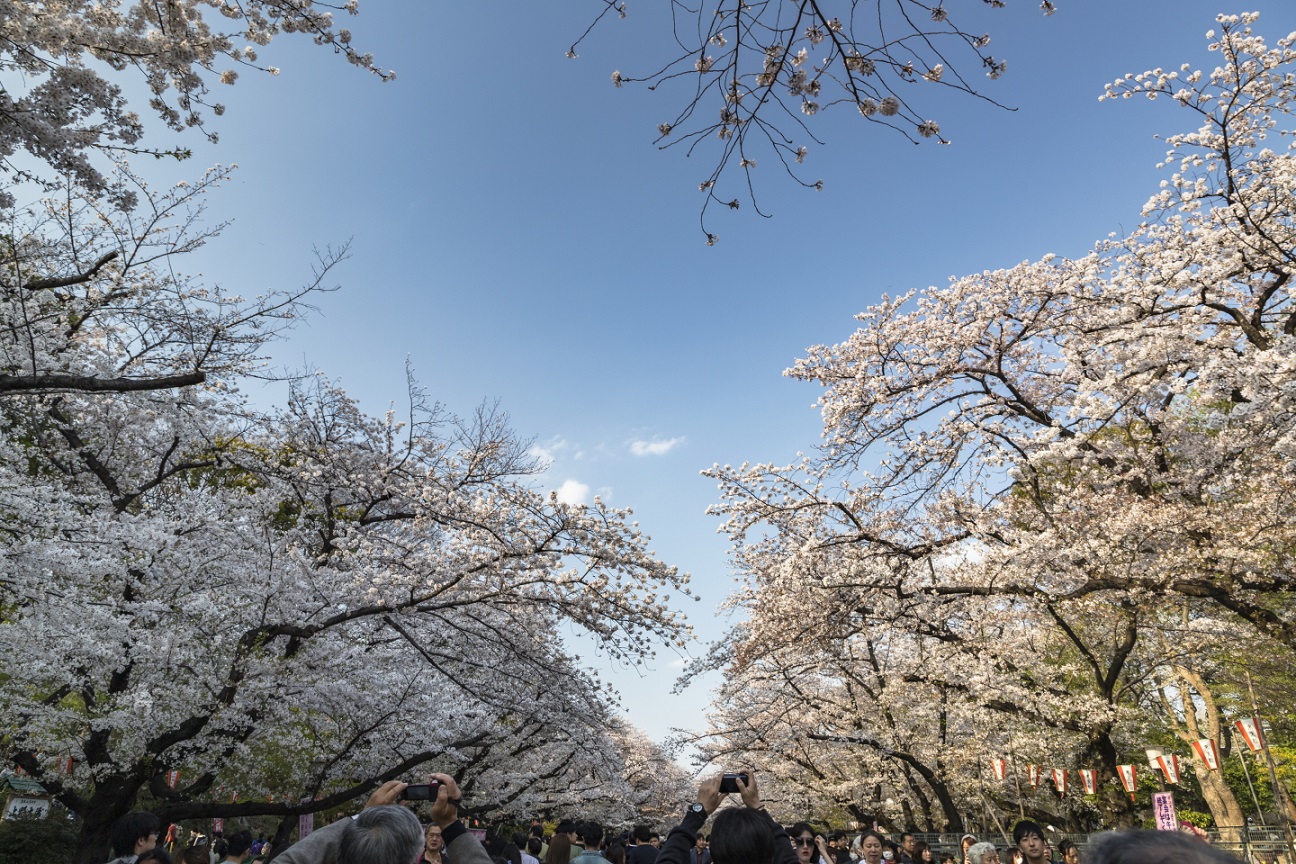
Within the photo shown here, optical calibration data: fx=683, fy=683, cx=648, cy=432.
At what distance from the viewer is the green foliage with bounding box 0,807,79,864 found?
13.5 metres

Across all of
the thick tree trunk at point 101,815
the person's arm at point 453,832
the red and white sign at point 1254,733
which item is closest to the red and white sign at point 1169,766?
the red and white sign at point 1254,733

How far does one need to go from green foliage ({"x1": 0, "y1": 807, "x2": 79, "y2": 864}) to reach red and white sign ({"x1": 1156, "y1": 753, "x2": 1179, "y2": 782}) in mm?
21220

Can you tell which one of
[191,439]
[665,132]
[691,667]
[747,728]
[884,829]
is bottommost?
[884,829]

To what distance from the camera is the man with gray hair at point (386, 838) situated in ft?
7.08

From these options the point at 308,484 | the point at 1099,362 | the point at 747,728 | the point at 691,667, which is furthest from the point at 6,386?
the point at 747,728

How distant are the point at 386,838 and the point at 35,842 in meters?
18.0

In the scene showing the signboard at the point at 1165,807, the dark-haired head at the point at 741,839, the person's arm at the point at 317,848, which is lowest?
the signboard at the point at 1165,807

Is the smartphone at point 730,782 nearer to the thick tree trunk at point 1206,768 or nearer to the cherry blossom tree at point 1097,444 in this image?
A: the cherry blossom tree at point 1097,444

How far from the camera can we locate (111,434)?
39.6 feet

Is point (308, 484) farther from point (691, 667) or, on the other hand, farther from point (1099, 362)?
point (1099, 362)

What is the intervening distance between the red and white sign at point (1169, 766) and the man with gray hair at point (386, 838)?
15217mm

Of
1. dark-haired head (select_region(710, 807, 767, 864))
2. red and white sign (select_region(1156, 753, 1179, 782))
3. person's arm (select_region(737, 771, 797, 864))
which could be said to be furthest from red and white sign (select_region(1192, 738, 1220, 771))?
dark-haired head (select_region(710, 807, 767, 864))

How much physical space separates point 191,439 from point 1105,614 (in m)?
17.2

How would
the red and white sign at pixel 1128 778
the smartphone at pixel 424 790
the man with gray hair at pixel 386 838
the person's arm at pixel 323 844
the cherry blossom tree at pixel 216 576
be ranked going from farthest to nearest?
the red and white sign at pixel 1128 778, the cherry blossom tree at pixel 216 576, the smartphone at pixel 424 790, the person's arm at pixel 323 844, the man with gray hair at pixel 386 838
